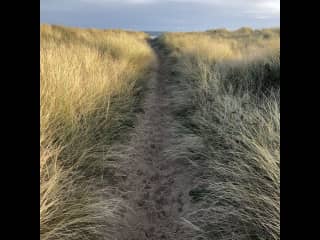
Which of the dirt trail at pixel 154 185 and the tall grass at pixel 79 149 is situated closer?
the tall grass at pixel 79 149

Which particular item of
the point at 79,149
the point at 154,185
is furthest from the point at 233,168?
the point at 79,149

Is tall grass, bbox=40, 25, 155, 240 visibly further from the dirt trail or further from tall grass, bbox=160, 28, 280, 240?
tall grass, bbox=160, 28, 280, 240

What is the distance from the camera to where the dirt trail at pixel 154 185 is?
3049 mm

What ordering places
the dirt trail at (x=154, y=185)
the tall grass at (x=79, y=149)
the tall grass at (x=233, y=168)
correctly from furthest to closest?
the dirt trail at (x=154, y=185), the tall grass at (x=233, y=168), the tall grass at (x=79, y=149)

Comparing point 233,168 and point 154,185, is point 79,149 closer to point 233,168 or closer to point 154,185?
point 154,185

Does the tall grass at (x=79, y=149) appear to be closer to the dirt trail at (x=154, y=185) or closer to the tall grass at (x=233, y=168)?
the dirt trail at (x=154, y=185)

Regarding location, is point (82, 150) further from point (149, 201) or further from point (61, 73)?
point (61, 73)

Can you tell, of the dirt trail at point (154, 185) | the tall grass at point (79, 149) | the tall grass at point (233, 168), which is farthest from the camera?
the dirt trail at point (154, 185)

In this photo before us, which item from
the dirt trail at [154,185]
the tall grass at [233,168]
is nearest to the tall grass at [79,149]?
the dirt trail at [154,185]

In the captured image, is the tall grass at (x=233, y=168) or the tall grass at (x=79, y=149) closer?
the tall grass at (x=79, y=149)

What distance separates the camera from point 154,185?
151 inches
